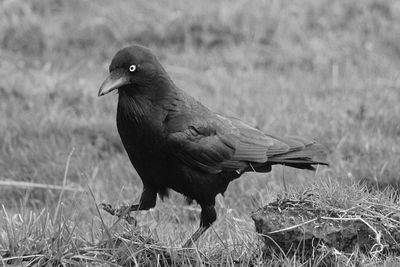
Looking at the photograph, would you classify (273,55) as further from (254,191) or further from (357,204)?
(357,204)

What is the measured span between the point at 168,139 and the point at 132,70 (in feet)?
1.57

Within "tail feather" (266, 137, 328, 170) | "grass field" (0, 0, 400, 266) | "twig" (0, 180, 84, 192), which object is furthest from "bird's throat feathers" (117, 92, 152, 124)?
"twig" (0, 180, 84, 192)

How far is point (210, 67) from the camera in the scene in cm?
862

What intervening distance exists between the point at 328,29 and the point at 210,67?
5.23ft

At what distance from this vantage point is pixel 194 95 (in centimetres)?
784

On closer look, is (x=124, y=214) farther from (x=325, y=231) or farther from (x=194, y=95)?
(x=194, y=95)

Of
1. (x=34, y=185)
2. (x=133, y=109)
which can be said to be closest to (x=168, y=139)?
(x=133, y=109)

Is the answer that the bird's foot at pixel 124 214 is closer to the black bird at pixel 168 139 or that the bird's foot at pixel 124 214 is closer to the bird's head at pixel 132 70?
the black bird at pixel 168 139

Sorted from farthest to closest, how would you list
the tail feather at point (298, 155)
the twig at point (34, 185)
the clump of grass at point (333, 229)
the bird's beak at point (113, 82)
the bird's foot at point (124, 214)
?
the twig at point (34, 185)
the tail feather at point (298, 155)
the bird's beak at point (113, 82)
the bird's foot at point (124, 214)
the clump of grass at point (333, 229)

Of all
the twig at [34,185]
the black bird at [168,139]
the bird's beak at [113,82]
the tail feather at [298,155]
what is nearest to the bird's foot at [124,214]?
the black bird at [168,139]

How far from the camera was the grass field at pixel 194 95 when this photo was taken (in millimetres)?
4621

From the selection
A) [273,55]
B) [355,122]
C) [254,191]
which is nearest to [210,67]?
[273,55]

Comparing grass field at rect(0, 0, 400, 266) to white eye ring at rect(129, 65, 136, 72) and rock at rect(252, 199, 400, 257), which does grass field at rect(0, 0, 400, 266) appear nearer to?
rock at rect(252, 199, 400, 257)

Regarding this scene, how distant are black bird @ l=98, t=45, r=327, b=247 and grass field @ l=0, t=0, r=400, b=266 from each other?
27 centimetres
